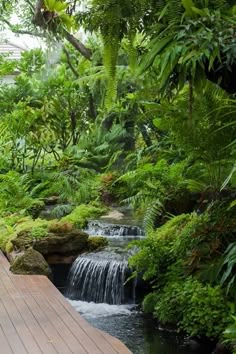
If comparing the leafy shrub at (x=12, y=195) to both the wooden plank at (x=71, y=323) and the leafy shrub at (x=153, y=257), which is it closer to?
Result: the leafy shrub at (x=153, y=257)

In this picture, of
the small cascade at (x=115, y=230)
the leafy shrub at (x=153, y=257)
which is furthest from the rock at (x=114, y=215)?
the leafy shrub at (x=153, y=257)

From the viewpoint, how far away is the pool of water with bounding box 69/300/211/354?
4.00 m

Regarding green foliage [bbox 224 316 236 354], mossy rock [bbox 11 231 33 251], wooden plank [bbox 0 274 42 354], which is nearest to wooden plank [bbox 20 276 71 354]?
wooden plank [bbox 0 274 42 354]

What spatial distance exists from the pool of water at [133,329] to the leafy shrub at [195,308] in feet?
0.43

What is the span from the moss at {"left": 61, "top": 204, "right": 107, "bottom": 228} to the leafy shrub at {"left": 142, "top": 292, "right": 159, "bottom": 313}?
2429 millimetres

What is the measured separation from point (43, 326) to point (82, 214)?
4.36 meters

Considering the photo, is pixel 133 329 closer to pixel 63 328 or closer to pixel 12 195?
pixel 63 328

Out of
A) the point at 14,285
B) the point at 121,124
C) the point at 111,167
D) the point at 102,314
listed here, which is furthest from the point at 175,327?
the point at 121,124

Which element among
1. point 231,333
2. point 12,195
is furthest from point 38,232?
point 231,333

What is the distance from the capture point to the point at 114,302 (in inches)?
202

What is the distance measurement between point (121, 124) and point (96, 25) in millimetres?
7297

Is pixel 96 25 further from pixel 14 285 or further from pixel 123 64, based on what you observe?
pixel 123 64

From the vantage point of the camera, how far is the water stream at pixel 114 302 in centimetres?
412

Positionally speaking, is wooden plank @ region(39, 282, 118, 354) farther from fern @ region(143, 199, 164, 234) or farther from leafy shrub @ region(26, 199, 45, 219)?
leafy shrub @ region(26, 199, 45, 219)
